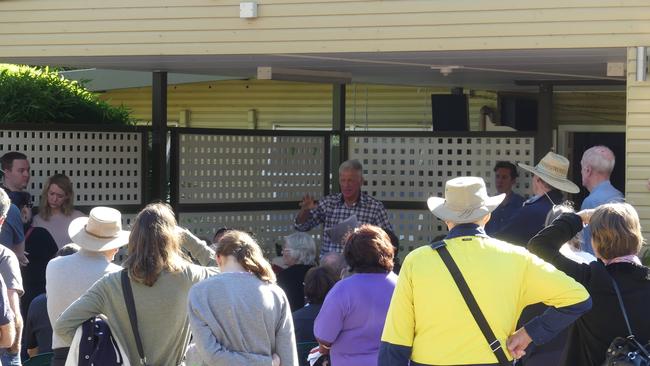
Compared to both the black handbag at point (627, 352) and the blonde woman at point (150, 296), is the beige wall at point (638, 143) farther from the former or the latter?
the blonde woman at point (150, 296)

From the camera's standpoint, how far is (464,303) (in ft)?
14.0

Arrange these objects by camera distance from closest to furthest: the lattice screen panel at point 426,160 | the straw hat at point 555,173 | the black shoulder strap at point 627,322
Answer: the black shoulder strap at point 627,322, the straw hat at point 555,173, the lattice screen panel at point 426,160

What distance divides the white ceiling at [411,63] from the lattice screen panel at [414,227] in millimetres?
1442

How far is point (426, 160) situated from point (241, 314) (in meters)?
6.06

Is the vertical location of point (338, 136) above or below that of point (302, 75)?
below

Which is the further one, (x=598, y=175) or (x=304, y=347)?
(x=598, y=175)

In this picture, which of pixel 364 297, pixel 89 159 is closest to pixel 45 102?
pixel 89 159

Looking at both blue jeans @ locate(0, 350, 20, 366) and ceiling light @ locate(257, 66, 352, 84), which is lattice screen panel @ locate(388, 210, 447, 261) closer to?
ceiling light @ locate(257, 66, 352, 84)

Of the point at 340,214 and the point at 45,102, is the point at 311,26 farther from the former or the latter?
the point at 45,102

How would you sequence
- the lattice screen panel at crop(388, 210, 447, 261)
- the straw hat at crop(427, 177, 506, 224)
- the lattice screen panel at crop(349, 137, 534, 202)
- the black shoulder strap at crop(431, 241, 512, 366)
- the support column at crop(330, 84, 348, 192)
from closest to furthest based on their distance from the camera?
the black shoulder strap at crop(431, 241, 512, 366), the straw hat at crop(427, 177, 506, 224), the lattice screen panel at crop(349, 137, 534, 202), the lattice screen panel at crop(388, 210, 447, 261), the support column at crop(330, 84, 348, 192)

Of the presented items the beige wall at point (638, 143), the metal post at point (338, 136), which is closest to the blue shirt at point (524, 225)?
the beige wall at point (638, 143)

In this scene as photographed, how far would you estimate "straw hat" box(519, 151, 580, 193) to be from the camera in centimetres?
745

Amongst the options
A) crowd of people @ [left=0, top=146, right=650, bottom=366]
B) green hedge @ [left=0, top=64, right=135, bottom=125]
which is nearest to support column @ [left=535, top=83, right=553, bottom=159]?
green hedge @ [left=0, top=64, right=135, bottom=125]

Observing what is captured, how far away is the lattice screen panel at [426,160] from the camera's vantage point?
34.0ft
